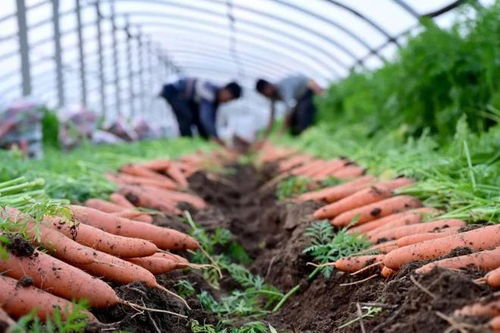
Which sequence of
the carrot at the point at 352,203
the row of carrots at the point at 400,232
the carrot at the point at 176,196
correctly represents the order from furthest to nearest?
the carrot at the point at 176,196
the carrot at the point at 352,203
the row of carrots at the point at 400,232

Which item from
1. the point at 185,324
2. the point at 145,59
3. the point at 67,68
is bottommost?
the point at 185,324

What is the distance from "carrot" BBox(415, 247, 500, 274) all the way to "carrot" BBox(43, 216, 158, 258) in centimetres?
121

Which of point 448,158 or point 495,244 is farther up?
point 448,158

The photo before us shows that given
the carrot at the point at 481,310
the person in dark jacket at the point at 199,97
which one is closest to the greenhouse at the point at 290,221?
the carrot at the point at 481,310

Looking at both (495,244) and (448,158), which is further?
(448,158)

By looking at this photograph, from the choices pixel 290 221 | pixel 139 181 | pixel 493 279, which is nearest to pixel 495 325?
pixel 493 279

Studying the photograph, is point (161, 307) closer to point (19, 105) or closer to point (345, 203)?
point (345, 203)

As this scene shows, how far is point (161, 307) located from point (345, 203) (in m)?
1.45

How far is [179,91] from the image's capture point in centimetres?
1042

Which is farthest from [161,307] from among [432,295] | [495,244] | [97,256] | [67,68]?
[67,68]

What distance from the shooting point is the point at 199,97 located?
10133 millimetres

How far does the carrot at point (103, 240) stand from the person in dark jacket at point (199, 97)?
26.1ft

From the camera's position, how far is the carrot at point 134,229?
2389 millimetres

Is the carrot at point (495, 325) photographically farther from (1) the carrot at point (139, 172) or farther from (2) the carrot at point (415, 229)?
(1) the carrot at point (139, 172)
